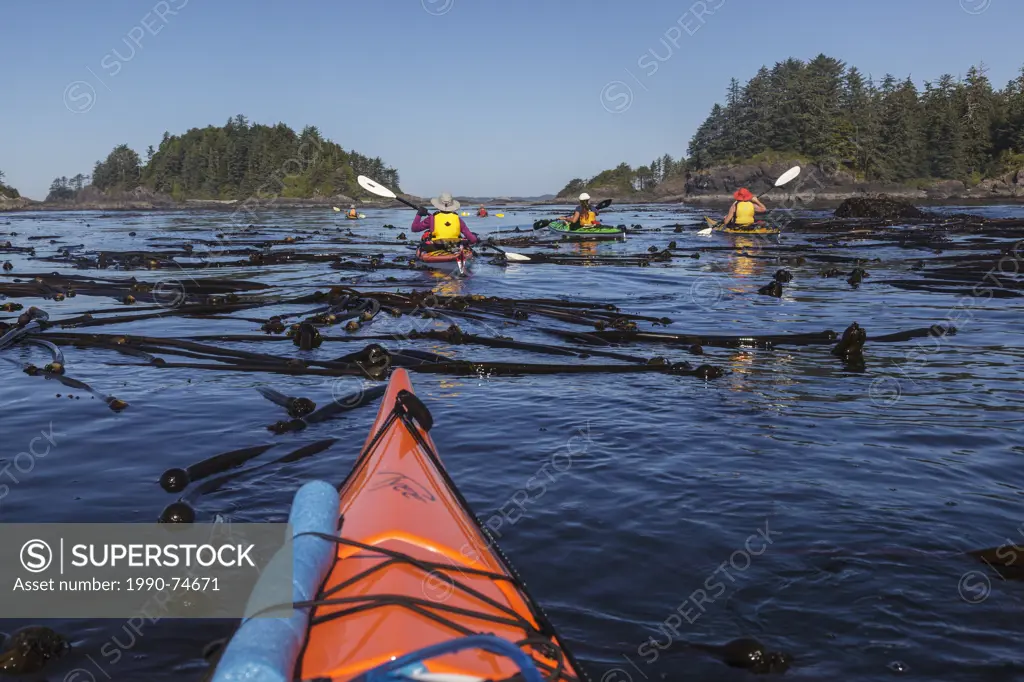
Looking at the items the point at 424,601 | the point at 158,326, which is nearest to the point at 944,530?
the point at 424,601

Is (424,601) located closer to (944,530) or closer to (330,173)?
(944,530)

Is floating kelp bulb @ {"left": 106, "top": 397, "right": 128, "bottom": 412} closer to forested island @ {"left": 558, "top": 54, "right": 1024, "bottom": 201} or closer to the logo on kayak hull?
the logo on kayak hull

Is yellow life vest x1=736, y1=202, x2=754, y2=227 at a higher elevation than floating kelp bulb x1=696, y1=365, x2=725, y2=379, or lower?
higher

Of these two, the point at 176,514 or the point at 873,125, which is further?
the point at 873,125

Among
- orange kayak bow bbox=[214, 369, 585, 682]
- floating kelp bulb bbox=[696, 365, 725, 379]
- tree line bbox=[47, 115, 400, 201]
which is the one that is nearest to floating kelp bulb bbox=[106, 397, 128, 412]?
orange kayak bow bbox=[214, 369, 585, 682]

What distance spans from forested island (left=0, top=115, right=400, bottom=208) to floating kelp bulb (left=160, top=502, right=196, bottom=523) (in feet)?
465

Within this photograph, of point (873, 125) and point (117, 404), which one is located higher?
point (873, 125)

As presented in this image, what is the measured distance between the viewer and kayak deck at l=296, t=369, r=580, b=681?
2.79 metres

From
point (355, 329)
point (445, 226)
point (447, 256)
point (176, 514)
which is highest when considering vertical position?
point (445, 226)

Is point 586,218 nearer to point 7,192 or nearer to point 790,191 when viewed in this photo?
point 790,191

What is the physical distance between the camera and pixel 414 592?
321 cm

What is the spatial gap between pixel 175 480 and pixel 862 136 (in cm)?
12208

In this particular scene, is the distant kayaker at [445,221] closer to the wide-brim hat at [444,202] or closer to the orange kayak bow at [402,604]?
the wide-brim hat at [444,202]

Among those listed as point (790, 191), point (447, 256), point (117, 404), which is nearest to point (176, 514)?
point (117, 404)
